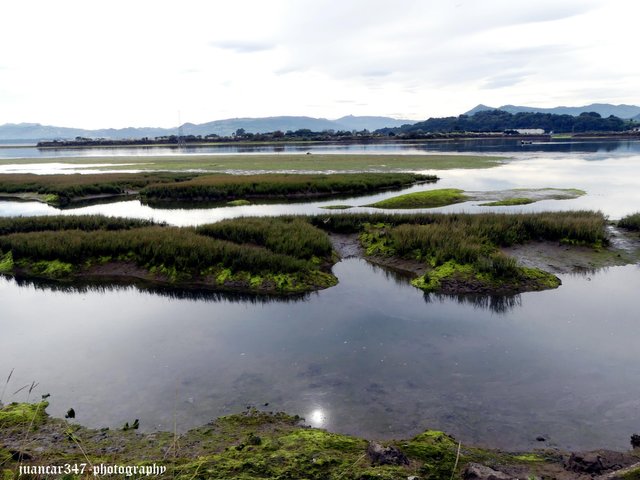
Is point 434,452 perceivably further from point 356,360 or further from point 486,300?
point 486,300

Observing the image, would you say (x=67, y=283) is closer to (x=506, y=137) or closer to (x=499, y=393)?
(x=499, y=393)

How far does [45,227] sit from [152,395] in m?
20.8

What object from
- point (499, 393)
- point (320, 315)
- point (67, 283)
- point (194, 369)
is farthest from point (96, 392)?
point (67, 283)

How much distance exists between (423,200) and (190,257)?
72.7 feet

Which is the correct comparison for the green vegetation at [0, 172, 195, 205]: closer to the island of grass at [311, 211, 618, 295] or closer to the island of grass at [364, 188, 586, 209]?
the island of grass at [364, 188, 586, 209]

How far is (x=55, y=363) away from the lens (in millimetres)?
11734

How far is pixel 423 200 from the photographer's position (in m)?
35.2

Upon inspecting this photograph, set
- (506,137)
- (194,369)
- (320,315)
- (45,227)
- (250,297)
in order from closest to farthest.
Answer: (194,369), (320,315), (250,297), (45,227), (506,137)

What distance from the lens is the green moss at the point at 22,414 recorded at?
866 cm

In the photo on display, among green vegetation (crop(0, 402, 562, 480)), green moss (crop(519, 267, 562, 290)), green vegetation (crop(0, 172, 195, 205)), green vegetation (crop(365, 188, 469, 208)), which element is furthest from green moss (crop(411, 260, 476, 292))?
green vegetation (crop(0, 172, 195, 205))

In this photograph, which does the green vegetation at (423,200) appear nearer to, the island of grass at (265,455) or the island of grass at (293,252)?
the island of grass at (293,252)

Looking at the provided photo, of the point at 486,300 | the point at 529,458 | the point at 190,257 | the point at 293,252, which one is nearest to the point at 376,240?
the point at 293,252

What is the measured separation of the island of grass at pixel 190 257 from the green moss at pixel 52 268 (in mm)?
47

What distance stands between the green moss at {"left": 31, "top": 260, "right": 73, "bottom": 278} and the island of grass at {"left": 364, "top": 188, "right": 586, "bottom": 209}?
72.8ft
